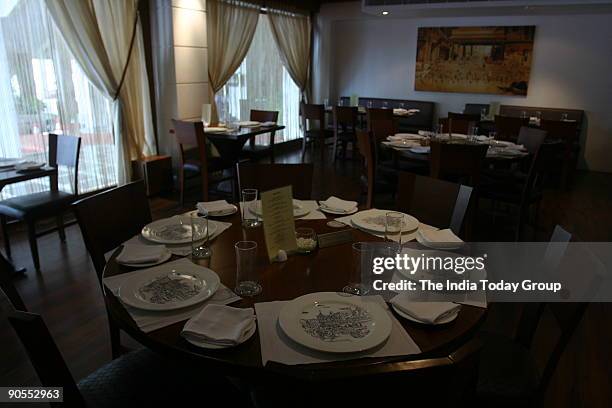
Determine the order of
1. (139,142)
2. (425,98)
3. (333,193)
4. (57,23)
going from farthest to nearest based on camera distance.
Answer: (425,98)
(333,193)
(139,142)
(57,23)

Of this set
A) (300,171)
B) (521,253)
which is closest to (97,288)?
(300,171)

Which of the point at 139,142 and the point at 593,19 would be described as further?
the point at 593,19

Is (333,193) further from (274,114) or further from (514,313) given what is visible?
(514,313)

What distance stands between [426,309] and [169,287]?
73 centimetres

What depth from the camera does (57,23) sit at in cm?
376

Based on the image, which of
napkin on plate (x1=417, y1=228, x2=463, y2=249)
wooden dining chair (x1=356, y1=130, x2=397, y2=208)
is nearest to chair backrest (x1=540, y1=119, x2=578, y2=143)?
wooden dining chair (x1=356, y1=130, x2=397, y2=208)

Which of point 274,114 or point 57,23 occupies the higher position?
point 57,23

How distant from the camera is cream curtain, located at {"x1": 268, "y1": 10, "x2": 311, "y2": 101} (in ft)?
23.0

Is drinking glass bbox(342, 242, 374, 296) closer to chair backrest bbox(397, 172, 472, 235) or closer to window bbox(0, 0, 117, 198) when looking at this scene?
chair backrest bbox(397, 172, 472, 235)

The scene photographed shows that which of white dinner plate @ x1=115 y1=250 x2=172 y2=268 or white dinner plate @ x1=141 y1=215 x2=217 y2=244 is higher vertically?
white dinner plate @ x1=141 y1=215 x2=217 y2=244

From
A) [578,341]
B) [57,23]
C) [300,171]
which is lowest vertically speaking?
[578,341]

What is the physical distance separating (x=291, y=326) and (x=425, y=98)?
24.1 feet

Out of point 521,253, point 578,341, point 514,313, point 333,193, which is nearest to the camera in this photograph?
point 578,341

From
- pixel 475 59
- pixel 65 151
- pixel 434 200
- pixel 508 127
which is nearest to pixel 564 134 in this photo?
pixel 508 127
